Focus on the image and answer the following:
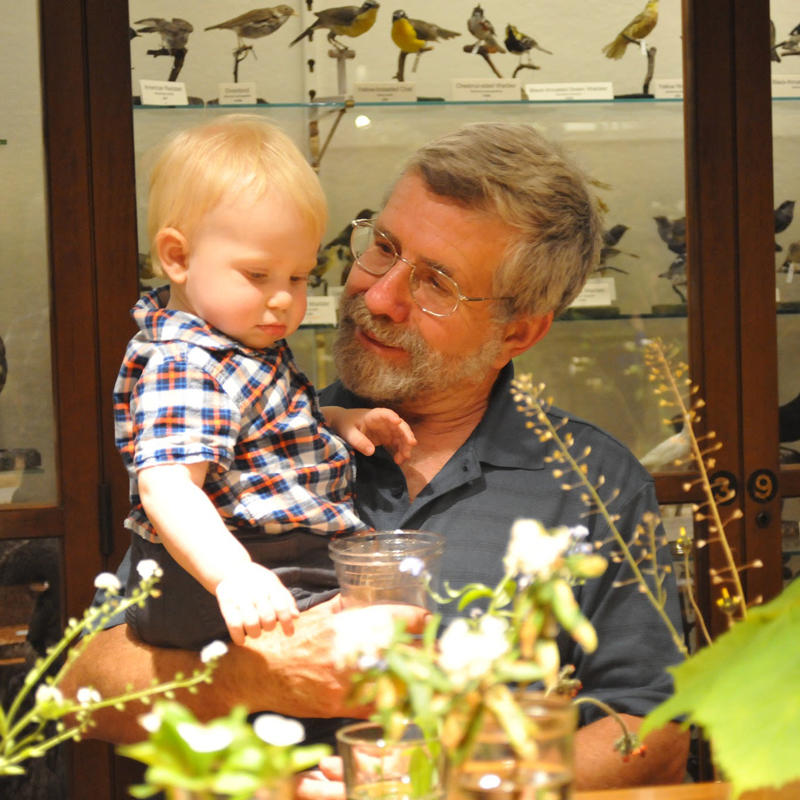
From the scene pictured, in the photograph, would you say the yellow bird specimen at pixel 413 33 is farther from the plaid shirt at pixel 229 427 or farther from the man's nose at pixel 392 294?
the plaid shirt at pixel 229 427

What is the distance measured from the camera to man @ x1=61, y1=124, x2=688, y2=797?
5.30ft

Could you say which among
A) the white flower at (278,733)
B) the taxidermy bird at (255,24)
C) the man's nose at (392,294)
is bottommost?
the white flower at (278,733)

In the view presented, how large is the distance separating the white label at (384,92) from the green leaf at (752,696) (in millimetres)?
1947

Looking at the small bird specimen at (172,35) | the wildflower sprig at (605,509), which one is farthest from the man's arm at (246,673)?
the small bird specimen at (172,35)

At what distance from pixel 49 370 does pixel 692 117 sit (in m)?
1.58

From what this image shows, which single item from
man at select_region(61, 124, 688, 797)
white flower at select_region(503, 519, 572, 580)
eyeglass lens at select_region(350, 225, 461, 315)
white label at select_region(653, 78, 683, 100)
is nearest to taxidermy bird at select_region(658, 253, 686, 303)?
white label at select_region(653, 78, 683, 100)

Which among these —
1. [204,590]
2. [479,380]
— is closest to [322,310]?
[479,380]

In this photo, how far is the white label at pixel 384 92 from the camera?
93.2 inches

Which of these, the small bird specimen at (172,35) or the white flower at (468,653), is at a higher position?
the small bird specimen at (172,35)

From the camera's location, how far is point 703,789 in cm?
88

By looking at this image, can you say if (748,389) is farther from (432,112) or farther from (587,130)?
(432,112)

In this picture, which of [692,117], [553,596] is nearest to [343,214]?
[692,117]

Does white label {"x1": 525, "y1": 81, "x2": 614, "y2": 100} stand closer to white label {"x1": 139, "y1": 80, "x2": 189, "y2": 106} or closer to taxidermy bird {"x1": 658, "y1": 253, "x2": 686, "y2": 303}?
taxidermy bird {"x1": 658, "y1": 253, "x2": 686, "y2": 303}

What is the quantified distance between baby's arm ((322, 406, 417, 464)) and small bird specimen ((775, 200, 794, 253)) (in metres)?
1.29
